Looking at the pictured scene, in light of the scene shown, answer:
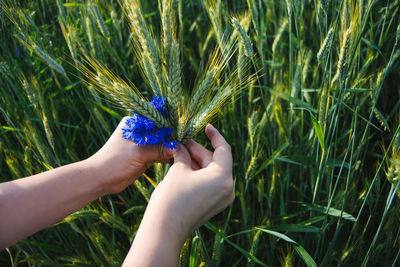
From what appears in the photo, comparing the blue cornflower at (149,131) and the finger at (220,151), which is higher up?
the blue cornflower at (149,131)

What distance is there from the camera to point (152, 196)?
2.85 feet

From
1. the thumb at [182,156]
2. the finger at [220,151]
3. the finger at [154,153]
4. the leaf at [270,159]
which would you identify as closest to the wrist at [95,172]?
the finger at [154,153]

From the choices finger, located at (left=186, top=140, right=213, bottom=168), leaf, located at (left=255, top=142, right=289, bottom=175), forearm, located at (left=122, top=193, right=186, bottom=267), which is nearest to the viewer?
forearm, located at (left=122, top=193, right=186, bottom=267)

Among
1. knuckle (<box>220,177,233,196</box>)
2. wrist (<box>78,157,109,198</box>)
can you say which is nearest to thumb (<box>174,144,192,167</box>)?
knuckle (<box>220,177,233,196</box>)

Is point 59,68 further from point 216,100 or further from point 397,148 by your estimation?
point 397,148

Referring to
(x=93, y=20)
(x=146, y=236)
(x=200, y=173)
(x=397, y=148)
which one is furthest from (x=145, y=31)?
(x=397, y=148)

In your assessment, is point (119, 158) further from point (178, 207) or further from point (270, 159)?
point (270, 159)

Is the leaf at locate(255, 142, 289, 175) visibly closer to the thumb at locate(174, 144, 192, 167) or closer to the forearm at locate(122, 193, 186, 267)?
the thumb at locate(174, 144, 192, 167)

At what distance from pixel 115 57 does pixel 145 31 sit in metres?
0.86

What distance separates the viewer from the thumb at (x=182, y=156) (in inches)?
38.2

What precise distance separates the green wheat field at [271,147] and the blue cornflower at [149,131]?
9cm

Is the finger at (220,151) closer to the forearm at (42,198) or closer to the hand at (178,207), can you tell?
the hand at (178,207)

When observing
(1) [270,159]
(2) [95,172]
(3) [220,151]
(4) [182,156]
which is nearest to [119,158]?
(2) [95,172]

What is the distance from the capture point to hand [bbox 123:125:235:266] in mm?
711
